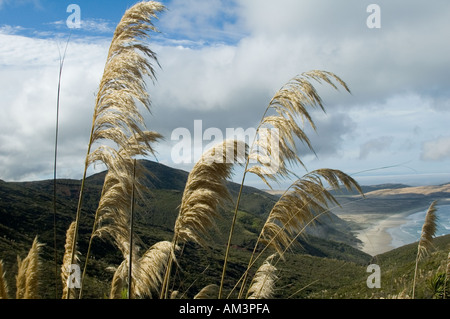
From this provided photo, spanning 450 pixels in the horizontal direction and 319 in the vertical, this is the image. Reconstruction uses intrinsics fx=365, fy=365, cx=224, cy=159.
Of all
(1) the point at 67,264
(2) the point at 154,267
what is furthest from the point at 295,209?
(1) the point at 67,264

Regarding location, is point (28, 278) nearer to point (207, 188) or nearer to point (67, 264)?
point (67, 264)

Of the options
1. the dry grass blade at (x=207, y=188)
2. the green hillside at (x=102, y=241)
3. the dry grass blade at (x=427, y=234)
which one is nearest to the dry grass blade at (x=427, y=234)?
the dry grass blade at (x=427, y=234)

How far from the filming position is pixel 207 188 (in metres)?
3.47

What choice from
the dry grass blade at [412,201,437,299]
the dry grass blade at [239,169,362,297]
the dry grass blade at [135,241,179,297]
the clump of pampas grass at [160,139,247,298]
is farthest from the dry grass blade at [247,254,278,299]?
the dry grass blade at [412,201,437,299]

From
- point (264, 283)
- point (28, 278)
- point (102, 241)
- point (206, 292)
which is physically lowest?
point (102, 241)

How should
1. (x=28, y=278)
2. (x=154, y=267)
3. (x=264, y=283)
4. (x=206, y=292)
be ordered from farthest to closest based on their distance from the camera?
(x=206, y=292), (x=264, y=283), (x=154, y=267), (x=28, y=278)

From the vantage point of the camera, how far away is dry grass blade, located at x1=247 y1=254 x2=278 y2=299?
365 centimetres

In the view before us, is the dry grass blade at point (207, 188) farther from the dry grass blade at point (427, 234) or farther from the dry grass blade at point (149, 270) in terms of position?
the dry grass blade at point (427, 234)

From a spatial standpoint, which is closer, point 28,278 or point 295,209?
point 28,278

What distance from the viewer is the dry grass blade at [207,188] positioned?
134 inches

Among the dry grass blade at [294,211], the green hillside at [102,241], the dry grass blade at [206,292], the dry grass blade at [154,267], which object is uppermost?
the dry grass blade at [294,211]

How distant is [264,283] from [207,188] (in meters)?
1.21

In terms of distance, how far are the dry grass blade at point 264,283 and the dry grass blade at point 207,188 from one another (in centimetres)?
79
